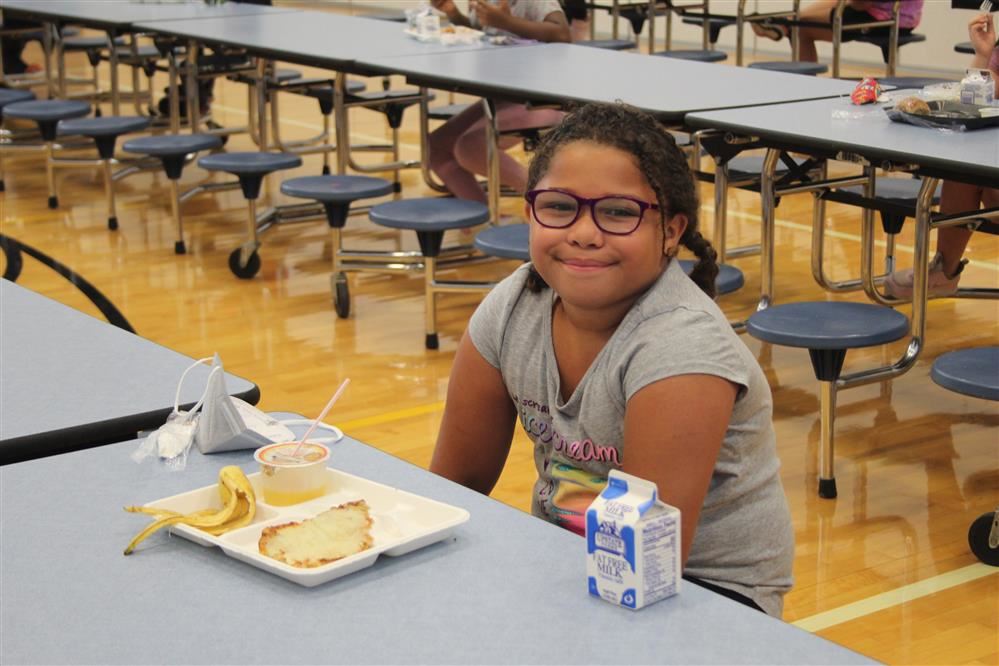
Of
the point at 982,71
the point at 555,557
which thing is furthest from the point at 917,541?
the point at 555,557

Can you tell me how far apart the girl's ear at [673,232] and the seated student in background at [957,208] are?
2456 mm

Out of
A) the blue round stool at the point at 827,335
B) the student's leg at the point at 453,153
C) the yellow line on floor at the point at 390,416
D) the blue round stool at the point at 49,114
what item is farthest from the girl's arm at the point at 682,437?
the blue round stool at the point at 49,114

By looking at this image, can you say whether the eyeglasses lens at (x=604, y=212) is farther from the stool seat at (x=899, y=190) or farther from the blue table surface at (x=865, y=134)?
the stool seat at (x=899, y=190)

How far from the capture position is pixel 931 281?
439cm

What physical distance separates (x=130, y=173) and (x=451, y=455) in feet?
18.2

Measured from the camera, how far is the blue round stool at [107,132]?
634 cm

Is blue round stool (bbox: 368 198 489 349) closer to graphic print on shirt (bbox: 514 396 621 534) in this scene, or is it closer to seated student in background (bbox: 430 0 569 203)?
seated student in background (bbox: 430 0 569 203)

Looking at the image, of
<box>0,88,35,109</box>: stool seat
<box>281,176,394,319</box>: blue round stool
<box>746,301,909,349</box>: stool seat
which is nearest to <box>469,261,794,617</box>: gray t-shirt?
<box>746,301,909,349</box>: stool seat

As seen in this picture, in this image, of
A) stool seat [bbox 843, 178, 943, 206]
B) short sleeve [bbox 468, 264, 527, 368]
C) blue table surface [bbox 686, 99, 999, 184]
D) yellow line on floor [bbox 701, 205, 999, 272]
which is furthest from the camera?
yellow line on floor [bbox 701, 205, 999, 272]

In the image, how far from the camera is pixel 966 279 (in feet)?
17.0

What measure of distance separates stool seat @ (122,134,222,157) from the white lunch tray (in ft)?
14.4

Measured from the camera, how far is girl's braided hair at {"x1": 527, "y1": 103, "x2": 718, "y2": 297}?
1.71 meters

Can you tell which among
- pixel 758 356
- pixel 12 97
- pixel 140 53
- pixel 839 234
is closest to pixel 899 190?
pixel 758 356

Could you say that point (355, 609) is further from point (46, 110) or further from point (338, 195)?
point (46, 110)
